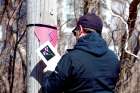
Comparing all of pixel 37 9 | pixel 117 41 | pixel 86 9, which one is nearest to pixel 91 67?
pixel 37 9

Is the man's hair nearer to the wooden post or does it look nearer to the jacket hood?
the jacket hood

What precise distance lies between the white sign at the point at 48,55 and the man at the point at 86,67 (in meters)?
0.11

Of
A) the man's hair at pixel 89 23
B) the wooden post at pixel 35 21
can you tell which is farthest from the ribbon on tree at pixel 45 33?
the man's hair at pixel 89 23

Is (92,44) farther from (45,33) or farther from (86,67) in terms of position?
A: (45,33)

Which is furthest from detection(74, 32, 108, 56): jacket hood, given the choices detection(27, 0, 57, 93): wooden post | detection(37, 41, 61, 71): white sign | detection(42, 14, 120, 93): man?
detection(27, 0, 57, 93): wooden post

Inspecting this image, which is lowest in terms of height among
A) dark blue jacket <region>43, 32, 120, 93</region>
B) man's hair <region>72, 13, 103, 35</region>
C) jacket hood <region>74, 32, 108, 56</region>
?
dark blue jacket <region>43, 32, 120, 93</region>

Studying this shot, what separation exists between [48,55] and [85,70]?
317mm

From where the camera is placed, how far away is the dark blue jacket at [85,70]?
12.7 feet

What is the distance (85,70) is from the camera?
397 cm

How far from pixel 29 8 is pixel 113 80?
36.8 inches

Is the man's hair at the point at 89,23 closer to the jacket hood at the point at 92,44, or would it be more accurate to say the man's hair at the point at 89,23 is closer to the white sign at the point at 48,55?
the jacket hood at the point at 92,44

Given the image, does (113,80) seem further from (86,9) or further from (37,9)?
(86,9)

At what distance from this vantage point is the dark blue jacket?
3.88 meters

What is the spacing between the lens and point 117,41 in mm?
12406
